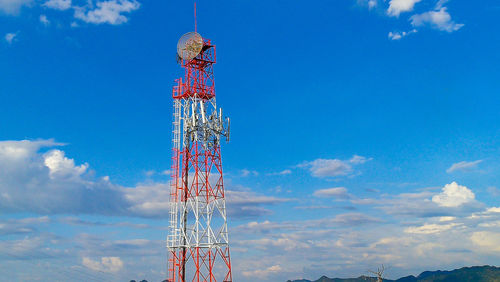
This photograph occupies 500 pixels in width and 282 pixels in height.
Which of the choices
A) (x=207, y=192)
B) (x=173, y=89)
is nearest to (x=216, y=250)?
(x=207, y=192)

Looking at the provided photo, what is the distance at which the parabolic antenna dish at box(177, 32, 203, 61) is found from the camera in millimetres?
77375

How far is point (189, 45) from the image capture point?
3068 inches

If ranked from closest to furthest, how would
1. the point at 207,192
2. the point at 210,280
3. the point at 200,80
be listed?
the point at 210,280, the point at 207,192, the point at 200,80

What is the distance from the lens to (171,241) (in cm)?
7131

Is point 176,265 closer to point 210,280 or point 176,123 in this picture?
point 210,280

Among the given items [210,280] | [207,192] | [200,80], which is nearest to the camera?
[210,280]

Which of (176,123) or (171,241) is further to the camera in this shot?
(176,123)

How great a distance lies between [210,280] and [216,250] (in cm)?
457

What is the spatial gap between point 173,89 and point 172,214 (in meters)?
21.4

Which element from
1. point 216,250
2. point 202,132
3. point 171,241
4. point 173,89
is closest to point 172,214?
point 171,241

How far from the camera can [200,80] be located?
78.2 metres

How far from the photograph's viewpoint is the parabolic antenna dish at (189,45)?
77.4 m

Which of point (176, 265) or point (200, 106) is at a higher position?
point (200, 106)

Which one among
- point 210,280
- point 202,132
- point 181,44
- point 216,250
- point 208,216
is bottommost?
point 210,280
